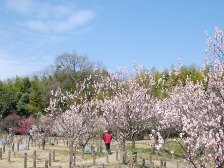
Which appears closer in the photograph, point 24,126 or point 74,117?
point 74,117

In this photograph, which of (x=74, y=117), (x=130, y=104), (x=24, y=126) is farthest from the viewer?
(x=24, y=126)

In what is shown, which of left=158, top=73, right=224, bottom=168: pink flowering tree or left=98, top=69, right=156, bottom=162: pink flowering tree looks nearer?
left=158, top=73, right=224, bottom=168: pink flowering tree

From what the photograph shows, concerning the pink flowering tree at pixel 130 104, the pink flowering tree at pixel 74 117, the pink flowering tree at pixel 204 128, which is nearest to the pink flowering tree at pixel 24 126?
the pink flowering tree at pixel 74 117

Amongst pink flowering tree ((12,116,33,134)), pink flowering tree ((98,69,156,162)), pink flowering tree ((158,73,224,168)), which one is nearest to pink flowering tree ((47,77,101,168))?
pink flowering tree ((98,69,156,162))

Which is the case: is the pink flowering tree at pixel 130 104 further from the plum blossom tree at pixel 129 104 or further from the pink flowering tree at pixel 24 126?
the pink flowering tree at pixel 24 126

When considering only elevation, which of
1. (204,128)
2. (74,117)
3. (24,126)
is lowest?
(204,128)

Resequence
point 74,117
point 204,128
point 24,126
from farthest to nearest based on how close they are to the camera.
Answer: point 24,126
point 74,117
point 204,128

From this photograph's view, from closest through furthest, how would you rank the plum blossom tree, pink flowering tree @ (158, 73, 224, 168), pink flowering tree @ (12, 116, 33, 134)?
1. pink flowering tree @ (158, 73, 224, 168)
2. the plum blossom tree
3. pink flowering tree @ (12, 116, 33, 134)

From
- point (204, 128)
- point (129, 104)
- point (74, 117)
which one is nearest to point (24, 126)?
point (74, 117)

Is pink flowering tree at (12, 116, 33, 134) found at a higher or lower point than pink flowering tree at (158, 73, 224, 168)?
higher

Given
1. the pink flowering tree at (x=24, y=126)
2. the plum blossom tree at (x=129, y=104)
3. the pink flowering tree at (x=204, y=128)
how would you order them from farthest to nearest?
the pink flowering tree at (x=24, y=126), the plum blossom tree at (x=129, y=104), the pink flowering tree at (x=204, y=128)

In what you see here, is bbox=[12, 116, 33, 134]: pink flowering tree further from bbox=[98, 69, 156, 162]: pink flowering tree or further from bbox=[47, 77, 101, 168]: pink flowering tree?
bbox=[98, 69, 156, 162]: pink flowering tree

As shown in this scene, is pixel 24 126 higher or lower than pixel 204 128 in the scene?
higher

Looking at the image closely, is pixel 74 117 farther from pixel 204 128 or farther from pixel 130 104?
pixel 204 128
